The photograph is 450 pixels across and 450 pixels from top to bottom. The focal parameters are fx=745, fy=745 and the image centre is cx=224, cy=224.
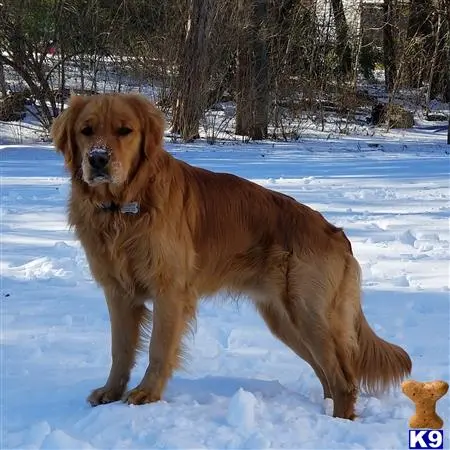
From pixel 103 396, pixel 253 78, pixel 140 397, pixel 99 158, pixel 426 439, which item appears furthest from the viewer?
pixel 253 78

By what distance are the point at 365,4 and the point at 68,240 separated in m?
16.9

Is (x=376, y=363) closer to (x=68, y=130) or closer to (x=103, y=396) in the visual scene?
(x=103, y=396)

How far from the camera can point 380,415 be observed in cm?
350

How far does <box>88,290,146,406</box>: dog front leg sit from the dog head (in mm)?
616

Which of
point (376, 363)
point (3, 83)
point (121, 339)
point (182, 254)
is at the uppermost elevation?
point (3, 83)

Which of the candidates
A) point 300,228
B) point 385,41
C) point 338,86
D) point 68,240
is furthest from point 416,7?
point 300,228

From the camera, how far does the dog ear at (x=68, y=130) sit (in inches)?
144

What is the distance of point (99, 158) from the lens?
11.2 feet

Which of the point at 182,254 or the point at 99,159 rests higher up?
the point at 99,159

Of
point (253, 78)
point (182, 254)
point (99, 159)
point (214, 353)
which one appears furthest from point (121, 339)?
point (253, 78)

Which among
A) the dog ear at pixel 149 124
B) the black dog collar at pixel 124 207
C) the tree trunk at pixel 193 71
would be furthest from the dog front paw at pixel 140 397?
the tree trunk at pixel 193 71

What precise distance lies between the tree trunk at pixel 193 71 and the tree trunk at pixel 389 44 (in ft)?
25.1

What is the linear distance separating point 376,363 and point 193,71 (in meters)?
12.8

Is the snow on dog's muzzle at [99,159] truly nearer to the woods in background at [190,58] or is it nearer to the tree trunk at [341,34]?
the woods in background at [190,58]
